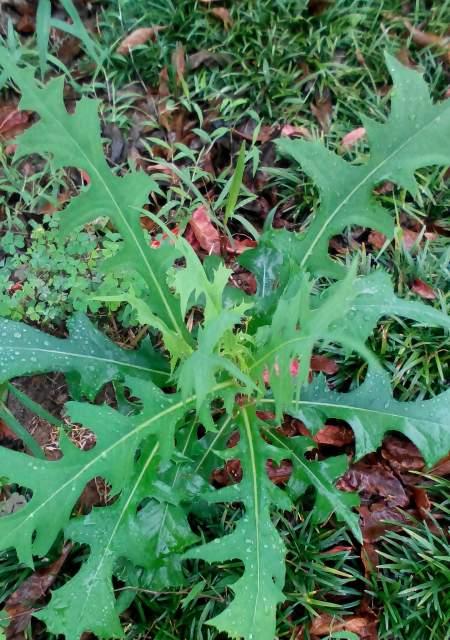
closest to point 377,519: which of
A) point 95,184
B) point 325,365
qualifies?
point 325,365

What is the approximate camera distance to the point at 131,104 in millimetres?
Result: 2920

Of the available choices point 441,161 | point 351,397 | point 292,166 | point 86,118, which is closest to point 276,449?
point 351,397

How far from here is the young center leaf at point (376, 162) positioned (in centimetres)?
183

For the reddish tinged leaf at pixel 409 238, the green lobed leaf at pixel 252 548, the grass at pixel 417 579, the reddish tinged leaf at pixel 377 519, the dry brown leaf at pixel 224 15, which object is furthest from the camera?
the dry brown leaf at pixel 224 15

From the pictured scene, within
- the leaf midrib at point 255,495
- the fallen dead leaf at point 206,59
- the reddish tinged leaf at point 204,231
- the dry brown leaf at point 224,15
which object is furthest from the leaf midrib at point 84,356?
the dry brown leaf at point 224,15

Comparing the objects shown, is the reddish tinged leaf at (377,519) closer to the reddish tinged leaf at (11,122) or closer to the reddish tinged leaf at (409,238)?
the reddish tinged leaf at (409,238)

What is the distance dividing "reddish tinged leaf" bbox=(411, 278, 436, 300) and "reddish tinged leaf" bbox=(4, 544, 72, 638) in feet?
5.31

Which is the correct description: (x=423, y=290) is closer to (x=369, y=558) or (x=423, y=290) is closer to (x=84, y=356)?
(x=369, y=558)

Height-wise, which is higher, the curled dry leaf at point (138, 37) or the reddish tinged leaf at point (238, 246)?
the curled dry leaf at point (138, 37)

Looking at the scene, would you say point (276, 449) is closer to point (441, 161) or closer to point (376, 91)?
point (441, 161)

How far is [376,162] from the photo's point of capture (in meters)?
1.92

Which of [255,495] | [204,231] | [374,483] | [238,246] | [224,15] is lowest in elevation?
[374,483]

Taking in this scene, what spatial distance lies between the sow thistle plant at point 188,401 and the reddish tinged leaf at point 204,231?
0.45m

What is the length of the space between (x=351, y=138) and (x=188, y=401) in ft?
4.99
